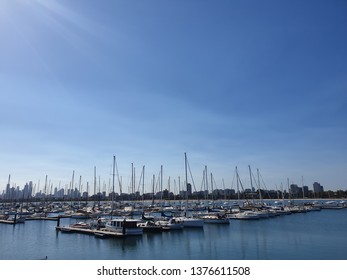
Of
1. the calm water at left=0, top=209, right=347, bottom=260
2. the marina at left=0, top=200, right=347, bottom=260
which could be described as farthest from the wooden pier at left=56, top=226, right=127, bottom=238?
the calm water at left=0, top=209, right=347, bottom=260

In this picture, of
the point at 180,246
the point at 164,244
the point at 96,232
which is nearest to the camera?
the point at 180,246

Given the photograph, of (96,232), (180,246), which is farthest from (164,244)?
(96,232)

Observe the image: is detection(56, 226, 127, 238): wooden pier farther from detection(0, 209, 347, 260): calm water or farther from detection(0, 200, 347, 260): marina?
detection(0, 209, 347, 260): calm water

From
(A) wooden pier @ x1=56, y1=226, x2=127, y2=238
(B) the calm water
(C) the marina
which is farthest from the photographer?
(A) wooden pier @ x1=56, y1=226, x2=127, y2=238

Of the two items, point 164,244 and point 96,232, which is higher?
point 96,232

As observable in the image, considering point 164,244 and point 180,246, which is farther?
point 164,244

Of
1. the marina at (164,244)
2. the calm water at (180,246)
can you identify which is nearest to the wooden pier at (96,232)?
the marina at (164,244)

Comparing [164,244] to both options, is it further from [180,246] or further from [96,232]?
[96,232]

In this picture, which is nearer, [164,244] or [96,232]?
[164,244]

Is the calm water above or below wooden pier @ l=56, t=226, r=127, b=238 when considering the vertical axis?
below

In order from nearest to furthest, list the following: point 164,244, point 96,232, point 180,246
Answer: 1. point 180,246
2. point 164,244
3. point 96,232
